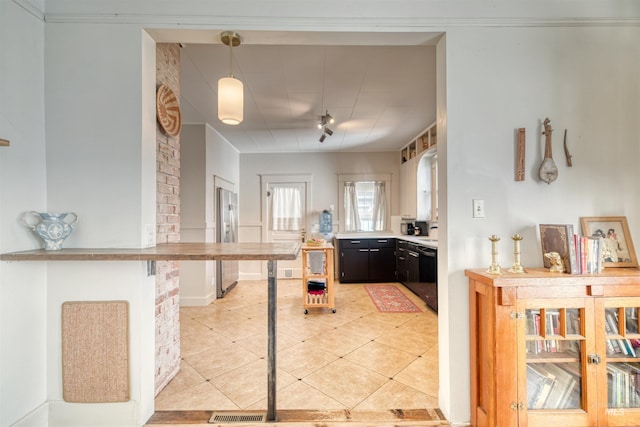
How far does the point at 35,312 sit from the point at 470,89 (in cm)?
290

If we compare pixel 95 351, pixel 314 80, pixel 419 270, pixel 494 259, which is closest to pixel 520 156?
pixel 494 259

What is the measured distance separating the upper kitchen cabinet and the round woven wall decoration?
3400 millimetres

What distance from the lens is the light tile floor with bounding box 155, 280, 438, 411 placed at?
190 cm

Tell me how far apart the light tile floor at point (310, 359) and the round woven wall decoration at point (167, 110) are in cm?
187

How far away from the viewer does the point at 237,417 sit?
1710 mm

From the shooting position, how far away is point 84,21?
1695 mm

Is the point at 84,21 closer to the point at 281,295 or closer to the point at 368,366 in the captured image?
the point at 368,366

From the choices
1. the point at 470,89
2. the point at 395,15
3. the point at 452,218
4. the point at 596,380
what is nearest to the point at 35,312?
the point at 452,218

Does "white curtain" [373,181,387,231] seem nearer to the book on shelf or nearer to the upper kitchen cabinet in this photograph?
the upper kitchen cabinet

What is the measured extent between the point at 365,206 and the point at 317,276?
8.33 feet

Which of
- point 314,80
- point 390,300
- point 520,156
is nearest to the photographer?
point 520,156

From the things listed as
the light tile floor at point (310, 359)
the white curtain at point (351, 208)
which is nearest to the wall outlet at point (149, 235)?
the light tile floor at point (310, 359)

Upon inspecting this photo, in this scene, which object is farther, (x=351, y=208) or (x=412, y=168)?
(x=351, y=208)

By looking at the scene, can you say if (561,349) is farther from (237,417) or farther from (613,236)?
(237,417)
